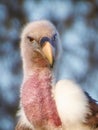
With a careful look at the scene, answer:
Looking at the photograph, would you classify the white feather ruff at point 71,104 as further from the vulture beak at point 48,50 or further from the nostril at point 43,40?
the nostril at point 43,40

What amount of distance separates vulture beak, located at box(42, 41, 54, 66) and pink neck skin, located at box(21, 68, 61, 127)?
0.35 ft

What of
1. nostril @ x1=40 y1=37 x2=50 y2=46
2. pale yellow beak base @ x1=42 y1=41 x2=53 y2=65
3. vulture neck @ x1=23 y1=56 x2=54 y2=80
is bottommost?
vulture neck @ x1=23 y1=56 x2=54 y2=80

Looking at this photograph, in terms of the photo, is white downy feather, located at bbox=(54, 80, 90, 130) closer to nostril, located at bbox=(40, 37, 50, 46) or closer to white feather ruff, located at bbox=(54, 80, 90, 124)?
white feather ruff, located at bbox=(54, 80, 90, 124)

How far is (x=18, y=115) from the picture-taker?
280cm

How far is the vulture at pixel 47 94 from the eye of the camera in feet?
8.30

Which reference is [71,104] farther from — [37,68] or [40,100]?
[37,68]

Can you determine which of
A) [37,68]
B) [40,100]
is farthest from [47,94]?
[37,68]

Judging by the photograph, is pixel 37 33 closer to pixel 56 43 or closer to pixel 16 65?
pixel 56 43

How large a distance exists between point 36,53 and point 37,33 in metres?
0.08

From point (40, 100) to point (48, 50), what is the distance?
0.18 meters

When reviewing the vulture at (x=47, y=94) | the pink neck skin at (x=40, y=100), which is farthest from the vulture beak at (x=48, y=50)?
the pink neck skin at (x=40, y=100)

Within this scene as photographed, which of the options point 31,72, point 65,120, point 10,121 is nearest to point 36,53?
point 31,72

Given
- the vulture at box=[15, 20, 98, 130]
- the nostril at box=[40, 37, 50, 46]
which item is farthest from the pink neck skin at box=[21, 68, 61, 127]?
the nostril at box=[40, 37, 50, 46]

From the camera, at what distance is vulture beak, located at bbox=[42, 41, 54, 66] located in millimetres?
2600
